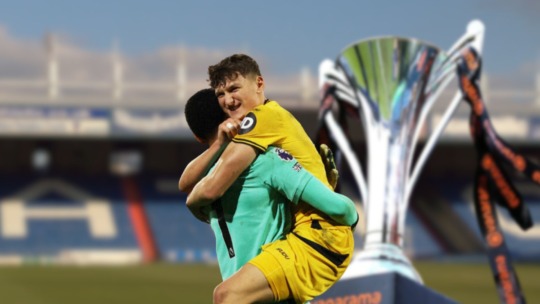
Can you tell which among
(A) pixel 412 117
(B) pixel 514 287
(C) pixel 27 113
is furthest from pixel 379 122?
(C) pixel 27 113

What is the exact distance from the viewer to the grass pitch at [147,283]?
1820cm

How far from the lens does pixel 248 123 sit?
4.71 m

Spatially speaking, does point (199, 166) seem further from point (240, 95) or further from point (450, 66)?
point (450, 66)

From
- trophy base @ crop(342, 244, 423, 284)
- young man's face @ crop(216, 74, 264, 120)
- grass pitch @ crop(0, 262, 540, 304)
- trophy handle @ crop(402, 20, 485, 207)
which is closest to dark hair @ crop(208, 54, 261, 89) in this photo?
young man's face @ crop(216, 74, 264, 120)

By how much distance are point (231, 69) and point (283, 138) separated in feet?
1.32

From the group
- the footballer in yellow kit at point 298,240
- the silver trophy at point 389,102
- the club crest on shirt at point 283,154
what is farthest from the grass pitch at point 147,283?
the club crest on shirt at point 283,154

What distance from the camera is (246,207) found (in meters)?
4.78

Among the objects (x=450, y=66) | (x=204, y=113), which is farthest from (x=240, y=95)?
(x=450, y=66)

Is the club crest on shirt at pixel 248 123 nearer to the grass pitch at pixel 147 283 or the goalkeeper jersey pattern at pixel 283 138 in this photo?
the goalkeeper jersey pattern at pixel 283 138

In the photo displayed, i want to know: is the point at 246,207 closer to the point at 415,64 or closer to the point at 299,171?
the point at 299,171

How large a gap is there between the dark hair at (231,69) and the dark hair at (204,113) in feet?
0.45

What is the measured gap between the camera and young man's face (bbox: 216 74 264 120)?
15.5ft

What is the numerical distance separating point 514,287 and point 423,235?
79.6 ft

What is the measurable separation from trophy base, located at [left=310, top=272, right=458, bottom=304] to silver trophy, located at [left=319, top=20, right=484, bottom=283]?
156 centimetres
